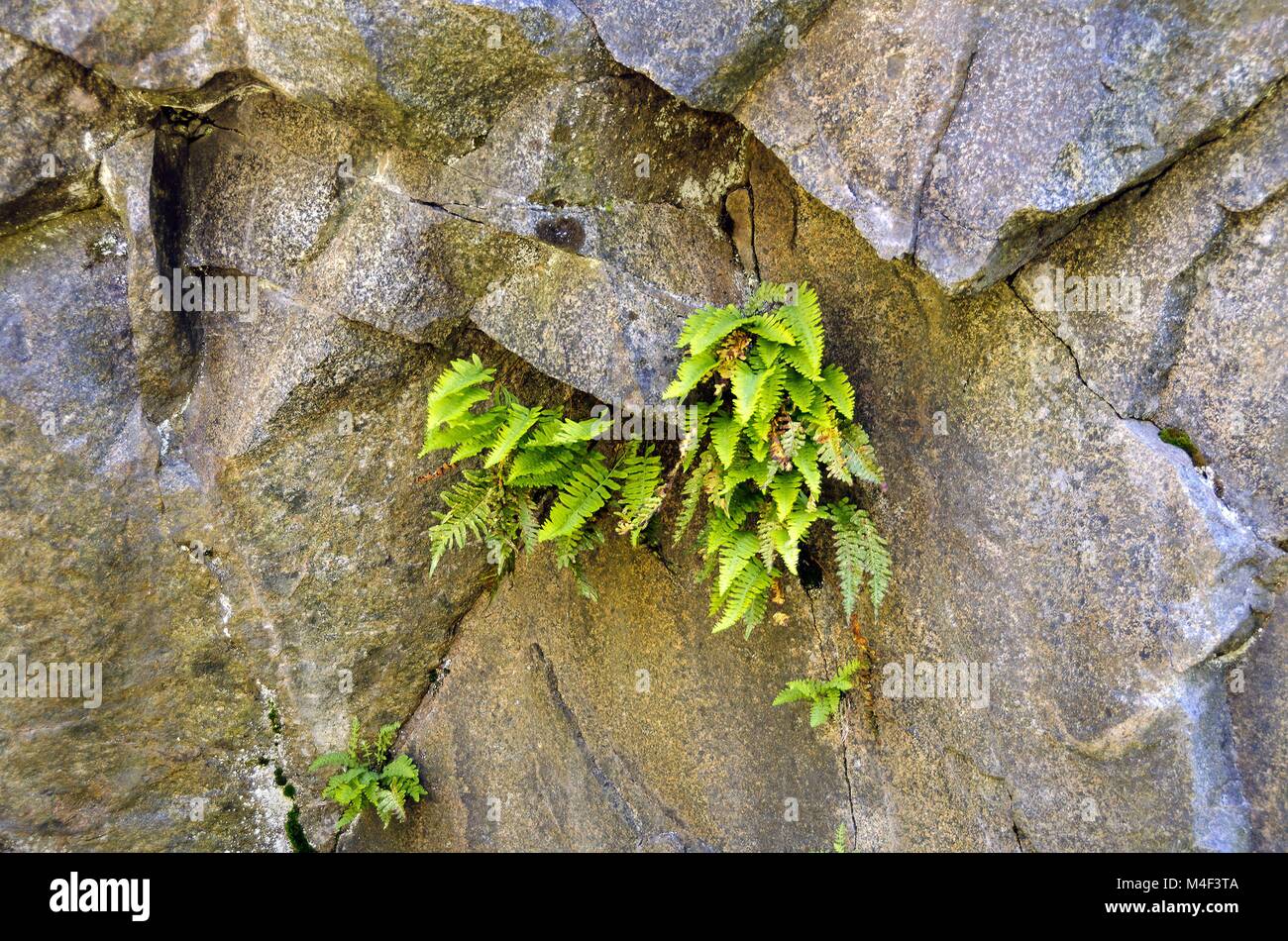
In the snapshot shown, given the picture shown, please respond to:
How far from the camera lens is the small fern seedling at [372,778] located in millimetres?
7234

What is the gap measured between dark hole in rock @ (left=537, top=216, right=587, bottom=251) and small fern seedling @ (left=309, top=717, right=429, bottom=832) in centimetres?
377

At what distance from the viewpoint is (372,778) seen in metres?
7.32

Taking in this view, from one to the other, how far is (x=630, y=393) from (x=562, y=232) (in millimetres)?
986

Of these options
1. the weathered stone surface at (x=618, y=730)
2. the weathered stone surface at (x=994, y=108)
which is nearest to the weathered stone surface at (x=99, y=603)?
the weathered stone surface at (x=618, y=730)

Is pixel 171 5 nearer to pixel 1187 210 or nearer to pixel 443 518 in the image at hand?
pixel 443 518

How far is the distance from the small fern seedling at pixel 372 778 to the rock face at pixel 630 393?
0.20 meters

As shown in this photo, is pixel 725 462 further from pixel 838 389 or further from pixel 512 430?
pixel 512 430

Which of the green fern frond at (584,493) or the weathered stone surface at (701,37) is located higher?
the weathered stone surface at (701,37)

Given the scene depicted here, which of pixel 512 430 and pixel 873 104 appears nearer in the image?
pixel 873 104

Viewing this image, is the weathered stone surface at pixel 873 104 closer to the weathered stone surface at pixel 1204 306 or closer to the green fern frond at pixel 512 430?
the weathered stone surface at pixel 1204 306

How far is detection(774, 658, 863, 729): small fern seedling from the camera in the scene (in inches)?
233

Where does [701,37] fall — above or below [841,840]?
above

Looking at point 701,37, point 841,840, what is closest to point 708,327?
point 701,37
